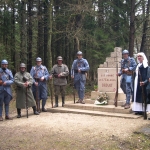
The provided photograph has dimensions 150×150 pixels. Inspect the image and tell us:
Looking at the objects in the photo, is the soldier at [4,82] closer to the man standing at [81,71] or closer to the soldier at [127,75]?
the man standing at [81,71]

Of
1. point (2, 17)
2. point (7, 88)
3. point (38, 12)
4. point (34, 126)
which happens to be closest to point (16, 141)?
point (34, 126)

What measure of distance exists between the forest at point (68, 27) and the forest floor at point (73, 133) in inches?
286

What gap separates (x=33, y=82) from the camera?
28.8 feet

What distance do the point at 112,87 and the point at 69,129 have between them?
3.73m

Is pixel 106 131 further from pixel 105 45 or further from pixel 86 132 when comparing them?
pixel 105 45

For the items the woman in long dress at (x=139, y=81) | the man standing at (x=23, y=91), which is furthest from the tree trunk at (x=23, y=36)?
the woman in long dress at (x=139, y=81)

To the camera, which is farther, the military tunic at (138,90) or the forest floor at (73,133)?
the military tunic at (138,90)

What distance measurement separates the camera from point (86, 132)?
640cm

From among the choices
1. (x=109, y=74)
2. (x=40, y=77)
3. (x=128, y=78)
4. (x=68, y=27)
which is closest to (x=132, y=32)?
(x=68, y=27)

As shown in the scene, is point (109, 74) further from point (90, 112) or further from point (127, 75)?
point (90, 112)

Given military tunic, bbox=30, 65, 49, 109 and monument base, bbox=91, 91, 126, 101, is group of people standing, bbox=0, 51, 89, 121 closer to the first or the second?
military tunic, bbox=30, 65, 49, 109

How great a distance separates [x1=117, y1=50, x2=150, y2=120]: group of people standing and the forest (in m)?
5.95

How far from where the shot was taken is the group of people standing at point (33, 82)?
820 centimetres

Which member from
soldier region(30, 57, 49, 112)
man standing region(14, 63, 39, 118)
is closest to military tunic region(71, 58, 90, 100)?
soldier region(30, 57, 49, 112)
